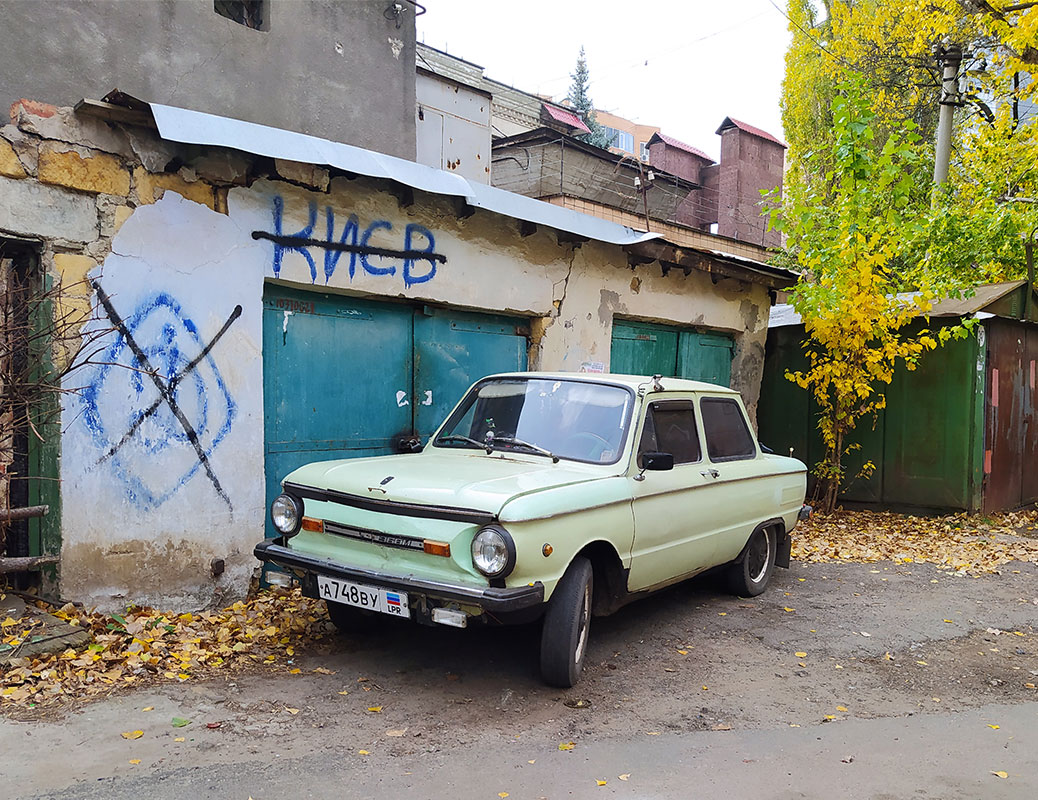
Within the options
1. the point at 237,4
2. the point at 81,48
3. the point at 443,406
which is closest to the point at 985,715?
the point at 443,406

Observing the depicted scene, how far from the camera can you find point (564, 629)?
4000mm

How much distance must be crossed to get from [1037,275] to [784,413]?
4557 millimetres

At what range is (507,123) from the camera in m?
25.0

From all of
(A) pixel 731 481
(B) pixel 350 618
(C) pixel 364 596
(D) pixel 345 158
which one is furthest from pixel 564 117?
(C) pixel 364 596

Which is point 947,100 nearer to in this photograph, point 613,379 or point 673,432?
point 673,432

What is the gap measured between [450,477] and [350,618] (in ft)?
4.18

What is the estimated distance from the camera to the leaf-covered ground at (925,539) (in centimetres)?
773

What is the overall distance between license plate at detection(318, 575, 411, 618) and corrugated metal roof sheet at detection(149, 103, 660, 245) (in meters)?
2.79

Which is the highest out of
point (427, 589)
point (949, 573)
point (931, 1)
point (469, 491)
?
point (931, 1)

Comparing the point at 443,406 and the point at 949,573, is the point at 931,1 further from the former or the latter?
the point at 443,406

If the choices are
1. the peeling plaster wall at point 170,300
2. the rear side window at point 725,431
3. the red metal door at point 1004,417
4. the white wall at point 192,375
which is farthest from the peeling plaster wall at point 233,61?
the red metal door at point 1004,417

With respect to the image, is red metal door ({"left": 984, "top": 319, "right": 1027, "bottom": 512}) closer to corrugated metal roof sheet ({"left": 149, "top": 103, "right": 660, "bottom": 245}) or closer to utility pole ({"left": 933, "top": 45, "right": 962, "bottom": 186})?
utility pole ({"left": 933, "top": 45, "right": 962, "bottom": 186})

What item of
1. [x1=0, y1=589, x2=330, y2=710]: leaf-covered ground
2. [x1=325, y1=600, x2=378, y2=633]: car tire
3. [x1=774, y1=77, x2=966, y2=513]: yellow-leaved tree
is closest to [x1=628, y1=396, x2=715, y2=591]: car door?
[x1=325, y1=600, x2=378, y2=633]: car tire

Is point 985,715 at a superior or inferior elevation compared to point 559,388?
inferior
